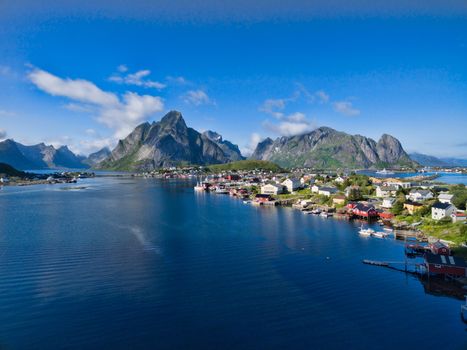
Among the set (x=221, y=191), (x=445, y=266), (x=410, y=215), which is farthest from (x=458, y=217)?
(x=221, y=191)

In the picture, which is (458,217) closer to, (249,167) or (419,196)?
(419,196)

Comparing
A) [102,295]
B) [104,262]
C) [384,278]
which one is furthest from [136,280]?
[384,278]

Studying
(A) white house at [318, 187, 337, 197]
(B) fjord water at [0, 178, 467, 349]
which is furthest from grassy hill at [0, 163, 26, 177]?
(A) white house at [318, 187, 337, 197]

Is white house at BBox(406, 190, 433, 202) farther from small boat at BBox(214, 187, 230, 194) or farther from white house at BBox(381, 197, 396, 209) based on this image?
small boat at BBox(214, 187, 230, 194)

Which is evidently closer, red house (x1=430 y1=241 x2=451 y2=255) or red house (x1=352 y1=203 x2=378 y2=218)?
red house (x1=430 y1=241 x2=451 y2=255)

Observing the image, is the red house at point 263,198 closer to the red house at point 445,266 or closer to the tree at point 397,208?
the tree at point 397,208

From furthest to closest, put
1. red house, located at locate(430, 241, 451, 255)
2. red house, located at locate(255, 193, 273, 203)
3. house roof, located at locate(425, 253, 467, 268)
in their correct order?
1. red house, located at locate(255, 193, 273, 203)
2. red house, located at locate(430, 241, 451, 255)
3. house roof, located at locate(425, 253, 467, 268)

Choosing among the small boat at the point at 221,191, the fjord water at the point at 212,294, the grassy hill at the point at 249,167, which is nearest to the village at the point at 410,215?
the fjord water at the point at 212,294
